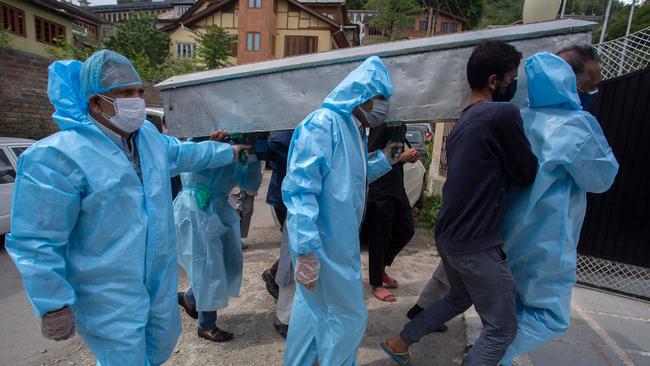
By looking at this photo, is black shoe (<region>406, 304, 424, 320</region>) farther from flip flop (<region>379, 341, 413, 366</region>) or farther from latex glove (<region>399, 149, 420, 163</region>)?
latex glove (<region>399, 149, 420, 163</region>)

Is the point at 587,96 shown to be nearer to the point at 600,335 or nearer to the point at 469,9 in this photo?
the point at 600,335

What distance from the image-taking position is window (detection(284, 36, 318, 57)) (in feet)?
81.1

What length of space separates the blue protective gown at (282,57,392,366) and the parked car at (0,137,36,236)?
4.89 meters

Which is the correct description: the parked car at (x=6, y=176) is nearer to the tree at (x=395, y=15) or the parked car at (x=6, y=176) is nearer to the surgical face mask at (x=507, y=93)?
the surgical face mask at (x=507, y=93)

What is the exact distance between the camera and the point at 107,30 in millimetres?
31141

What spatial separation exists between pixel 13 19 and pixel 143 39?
34.1ft

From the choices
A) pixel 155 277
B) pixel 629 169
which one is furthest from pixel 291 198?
pixel 629 169

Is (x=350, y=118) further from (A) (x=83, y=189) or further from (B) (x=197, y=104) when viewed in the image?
(A) (x=83, y=189)

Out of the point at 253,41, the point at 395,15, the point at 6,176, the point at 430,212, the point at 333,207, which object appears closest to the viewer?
the point at 333,207

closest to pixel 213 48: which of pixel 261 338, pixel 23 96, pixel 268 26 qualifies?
pixel 268 26

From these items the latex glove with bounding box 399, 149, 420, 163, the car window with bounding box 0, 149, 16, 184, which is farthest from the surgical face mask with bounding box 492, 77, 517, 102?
the car window with bounding box 0, 149, 16, 184

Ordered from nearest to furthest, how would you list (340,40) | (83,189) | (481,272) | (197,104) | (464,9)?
(83,189), (481,272), (197,104), (340,40), (464,9)

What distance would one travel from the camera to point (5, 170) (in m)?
5.09

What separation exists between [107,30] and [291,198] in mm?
36862
